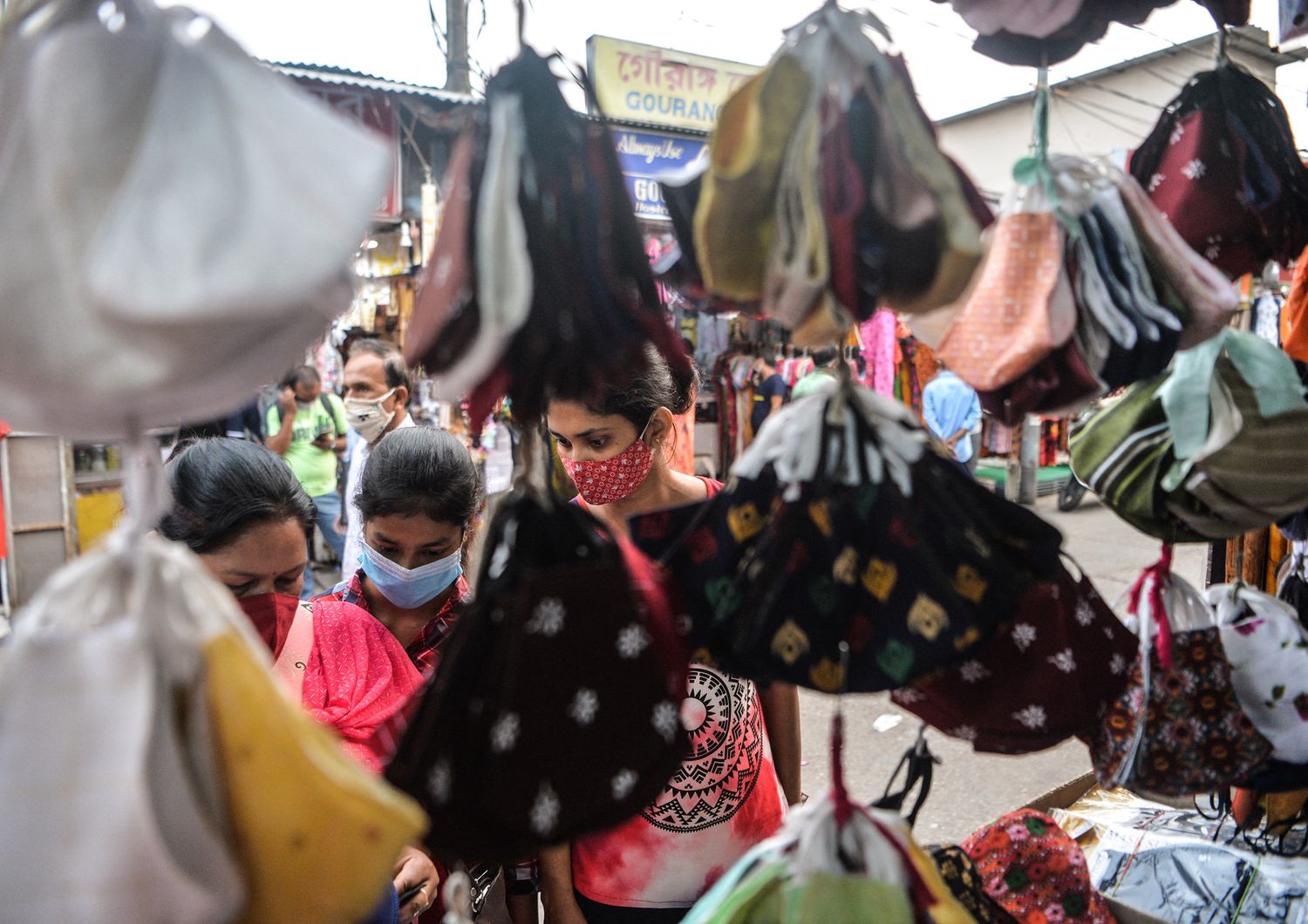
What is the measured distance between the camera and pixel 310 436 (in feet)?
15.5

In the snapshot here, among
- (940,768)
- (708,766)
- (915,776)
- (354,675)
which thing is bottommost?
(940,768)

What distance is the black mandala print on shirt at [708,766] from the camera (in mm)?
1472

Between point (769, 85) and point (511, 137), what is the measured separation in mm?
180

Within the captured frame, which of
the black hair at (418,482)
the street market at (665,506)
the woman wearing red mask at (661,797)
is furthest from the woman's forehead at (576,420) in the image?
the street market at (665,506)

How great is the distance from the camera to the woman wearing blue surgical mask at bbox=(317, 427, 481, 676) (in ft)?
5.49

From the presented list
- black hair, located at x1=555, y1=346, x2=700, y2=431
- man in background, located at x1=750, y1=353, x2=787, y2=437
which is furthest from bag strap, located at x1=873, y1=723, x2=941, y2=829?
man in background, located at x1=750, y1=353, x2=787, y2=437

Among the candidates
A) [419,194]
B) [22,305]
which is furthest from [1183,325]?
[419,194]

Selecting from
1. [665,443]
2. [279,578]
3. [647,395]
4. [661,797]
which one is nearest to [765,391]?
[665,443]

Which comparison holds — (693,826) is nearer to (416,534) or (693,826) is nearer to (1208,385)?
(416,534)

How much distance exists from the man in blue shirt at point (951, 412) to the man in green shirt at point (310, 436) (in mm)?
3814

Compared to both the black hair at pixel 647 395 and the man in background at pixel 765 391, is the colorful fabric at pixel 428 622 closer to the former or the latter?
the black hair at pixel 647 395

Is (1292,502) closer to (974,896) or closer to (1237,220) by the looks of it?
(1237,220)

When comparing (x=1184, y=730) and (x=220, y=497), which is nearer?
(x=1184, y=730)

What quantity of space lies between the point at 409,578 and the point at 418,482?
19 cm
